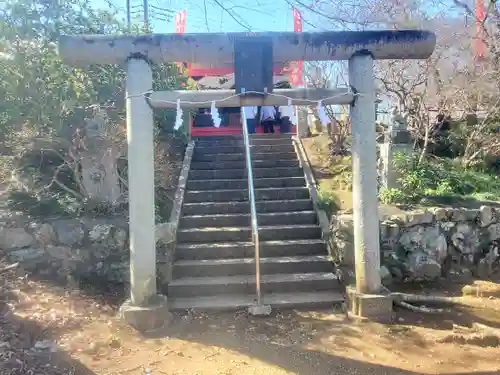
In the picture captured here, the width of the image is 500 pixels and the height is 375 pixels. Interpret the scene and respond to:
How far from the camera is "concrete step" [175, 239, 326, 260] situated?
7059mm

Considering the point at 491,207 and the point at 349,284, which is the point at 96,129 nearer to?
the point at 349,284

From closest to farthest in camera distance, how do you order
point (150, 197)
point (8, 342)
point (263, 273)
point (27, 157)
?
point (8, 342) → point (150, 197) → point (263, 273) → point (27, 157)

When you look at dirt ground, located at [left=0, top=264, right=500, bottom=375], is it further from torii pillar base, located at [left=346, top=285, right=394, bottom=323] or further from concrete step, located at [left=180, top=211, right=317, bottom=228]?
concrete step, located at [left=180, top=211, right=317, bottom=228]

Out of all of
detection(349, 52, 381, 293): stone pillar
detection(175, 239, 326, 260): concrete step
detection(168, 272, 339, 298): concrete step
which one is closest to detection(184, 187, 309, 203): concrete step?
detection(175, 239, 326, 260): concrete step

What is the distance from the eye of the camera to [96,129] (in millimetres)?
6879

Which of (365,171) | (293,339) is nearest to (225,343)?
(293,339)

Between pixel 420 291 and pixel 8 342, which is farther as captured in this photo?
pixel 420 291

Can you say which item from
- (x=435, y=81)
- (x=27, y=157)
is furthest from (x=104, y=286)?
(x=435, y=81)

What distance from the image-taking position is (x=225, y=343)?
4996mm

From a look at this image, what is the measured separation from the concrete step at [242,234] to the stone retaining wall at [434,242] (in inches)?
19.7

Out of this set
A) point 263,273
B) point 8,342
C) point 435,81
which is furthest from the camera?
point 435,81

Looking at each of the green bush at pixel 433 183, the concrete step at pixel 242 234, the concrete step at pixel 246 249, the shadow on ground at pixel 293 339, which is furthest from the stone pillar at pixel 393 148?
the shadow on ground at pixel 293 339

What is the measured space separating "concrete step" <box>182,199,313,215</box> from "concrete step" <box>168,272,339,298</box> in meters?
1.72

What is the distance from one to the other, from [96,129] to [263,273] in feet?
10.6
